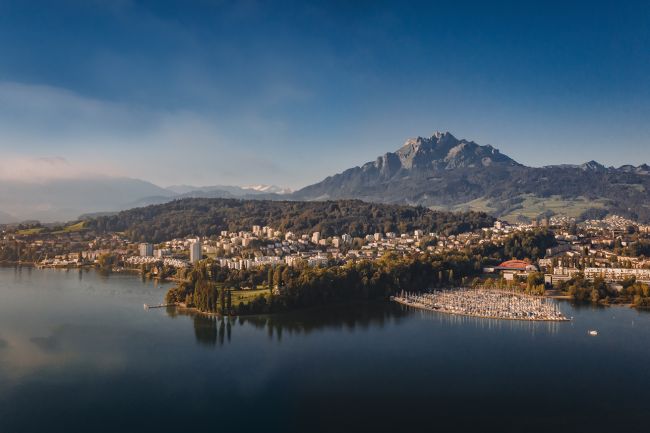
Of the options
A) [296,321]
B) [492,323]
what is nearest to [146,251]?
[296,321]

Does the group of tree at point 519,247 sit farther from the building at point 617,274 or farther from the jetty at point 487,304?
the jetty at point 487,304

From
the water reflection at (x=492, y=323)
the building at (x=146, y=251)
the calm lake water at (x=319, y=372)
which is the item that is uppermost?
the building at (x=146, y=251)

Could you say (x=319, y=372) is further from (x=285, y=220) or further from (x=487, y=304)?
(x=285, y=220)

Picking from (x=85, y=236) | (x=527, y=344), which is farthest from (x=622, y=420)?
(x=85, y=236)

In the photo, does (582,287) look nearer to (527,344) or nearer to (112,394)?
(527,344)

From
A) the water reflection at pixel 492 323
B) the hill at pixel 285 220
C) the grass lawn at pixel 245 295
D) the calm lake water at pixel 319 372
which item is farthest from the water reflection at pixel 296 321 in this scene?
the hill at pixel 285 220

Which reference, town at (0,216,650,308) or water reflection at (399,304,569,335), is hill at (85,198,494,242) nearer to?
town at (0,216,650,308)
